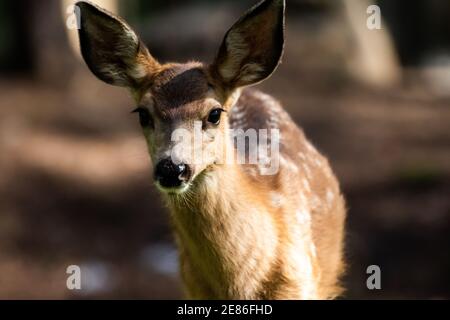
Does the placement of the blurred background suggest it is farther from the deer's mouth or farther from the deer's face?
the deer's mouth

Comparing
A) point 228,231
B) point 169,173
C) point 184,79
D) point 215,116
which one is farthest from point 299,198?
point 169,173

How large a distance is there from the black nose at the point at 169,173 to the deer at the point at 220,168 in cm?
4

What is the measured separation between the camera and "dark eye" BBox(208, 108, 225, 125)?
Answer: 5186 millimetres

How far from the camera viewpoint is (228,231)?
17.5 ft

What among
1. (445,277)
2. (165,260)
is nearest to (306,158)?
(445,277)

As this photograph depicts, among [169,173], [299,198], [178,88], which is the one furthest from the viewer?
[299,198]

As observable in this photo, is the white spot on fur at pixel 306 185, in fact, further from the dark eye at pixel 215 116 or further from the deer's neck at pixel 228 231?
the dark eye at pixel 215 116

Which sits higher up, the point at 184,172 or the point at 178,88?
the point at 178,88

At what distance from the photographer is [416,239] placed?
9812mm

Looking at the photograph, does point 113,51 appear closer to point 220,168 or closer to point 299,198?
point 220,168

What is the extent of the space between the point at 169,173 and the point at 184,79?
0.74 m

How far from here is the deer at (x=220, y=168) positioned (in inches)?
202

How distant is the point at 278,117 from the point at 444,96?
32.9ft

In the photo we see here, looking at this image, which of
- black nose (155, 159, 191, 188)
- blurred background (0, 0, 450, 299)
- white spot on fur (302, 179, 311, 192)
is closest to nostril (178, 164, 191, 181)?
black nose (155, 159, 191, 188)
